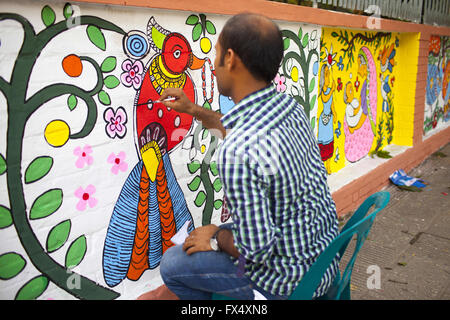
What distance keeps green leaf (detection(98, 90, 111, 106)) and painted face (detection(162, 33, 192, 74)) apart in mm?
450

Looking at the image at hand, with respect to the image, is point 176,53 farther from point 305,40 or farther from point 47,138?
point 305,40

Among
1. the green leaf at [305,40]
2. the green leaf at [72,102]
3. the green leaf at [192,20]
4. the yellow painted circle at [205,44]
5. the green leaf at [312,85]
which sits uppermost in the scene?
the green leaf at [192,20]

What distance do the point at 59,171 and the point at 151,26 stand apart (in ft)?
3.06

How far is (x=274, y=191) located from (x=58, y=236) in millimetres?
1122

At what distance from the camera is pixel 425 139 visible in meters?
6.69

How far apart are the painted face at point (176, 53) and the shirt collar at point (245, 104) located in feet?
3.24

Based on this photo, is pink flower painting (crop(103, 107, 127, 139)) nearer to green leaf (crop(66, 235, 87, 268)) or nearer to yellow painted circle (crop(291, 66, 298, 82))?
green leaf (crop(66, 235, 87, 268))

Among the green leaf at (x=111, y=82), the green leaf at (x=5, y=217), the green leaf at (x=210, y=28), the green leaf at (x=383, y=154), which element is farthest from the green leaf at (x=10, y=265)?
the green leaf at (x=383, y=154)

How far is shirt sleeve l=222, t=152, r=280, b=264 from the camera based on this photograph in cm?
146

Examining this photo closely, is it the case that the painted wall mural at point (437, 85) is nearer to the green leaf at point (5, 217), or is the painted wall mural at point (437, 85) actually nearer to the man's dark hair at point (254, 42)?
the man's dark hair at point (254, 42)

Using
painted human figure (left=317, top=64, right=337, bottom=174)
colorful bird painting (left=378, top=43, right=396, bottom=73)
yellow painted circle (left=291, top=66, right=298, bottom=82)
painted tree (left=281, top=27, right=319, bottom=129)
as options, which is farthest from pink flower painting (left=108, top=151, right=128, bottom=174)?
colorful bird painting (left=378, top=43, right=396, bottom=73)

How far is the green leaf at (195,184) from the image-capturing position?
2.78 meters

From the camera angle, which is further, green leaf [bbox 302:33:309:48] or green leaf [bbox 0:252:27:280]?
green leaf [bbox 302:33:309:48]
